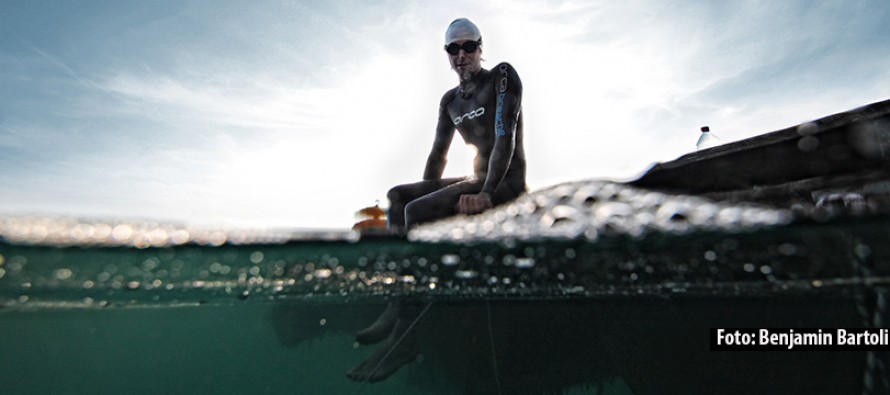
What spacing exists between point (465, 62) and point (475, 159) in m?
1.02

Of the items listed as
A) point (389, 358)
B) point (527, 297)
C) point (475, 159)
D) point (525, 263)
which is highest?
point (475, 159)

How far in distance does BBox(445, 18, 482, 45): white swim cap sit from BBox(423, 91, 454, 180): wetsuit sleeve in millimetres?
659

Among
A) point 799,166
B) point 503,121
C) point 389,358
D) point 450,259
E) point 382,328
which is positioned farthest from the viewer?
point 382,328

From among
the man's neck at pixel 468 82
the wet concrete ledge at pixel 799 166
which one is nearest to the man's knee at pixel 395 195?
the man's neck at pixel 468 82

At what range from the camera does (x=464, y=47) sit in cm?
484

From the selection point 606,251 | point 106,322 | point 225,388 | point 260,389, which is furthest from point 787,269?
point 225,388

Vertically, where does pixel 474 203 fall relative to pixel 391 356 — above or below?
above

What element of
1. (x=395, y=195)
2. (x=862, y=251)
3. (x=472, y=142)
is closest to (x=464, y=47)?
(x=472, y=142)

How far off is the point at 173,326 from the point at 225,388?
1017 cm

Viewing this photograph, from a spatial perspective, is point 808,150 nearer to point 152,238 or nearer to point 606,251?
point 606,251

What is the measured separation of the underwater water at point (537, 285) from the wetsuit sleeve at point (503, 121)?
0.34 m

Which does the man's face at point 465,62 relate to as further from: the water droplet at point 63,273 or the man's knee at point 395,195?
the water droplet at point 63,273

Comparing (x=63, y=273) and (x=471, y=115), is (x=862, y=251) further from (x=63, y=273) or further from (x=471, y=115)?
(x=63, y=273)

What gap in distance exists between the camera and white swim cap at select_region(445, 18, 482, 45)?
4.71 meters
